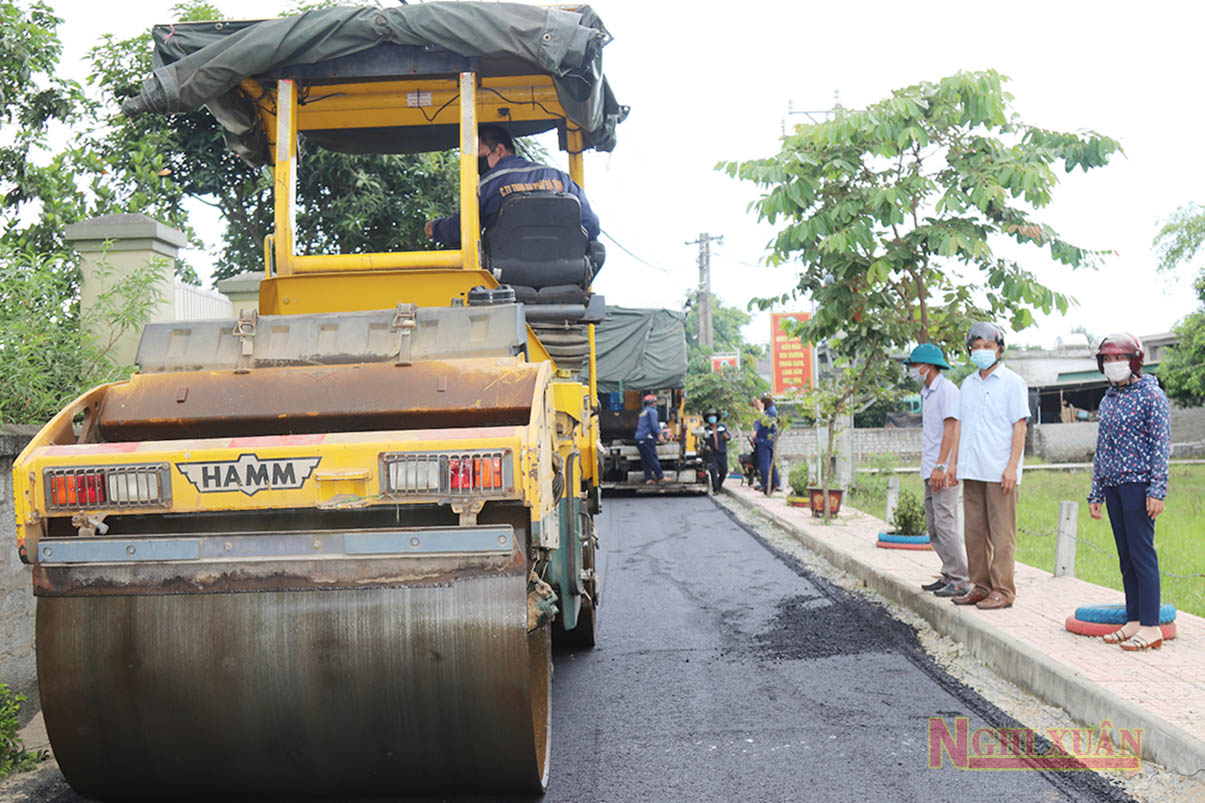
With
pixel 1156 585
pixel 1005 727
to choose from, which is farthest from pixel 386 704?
pixel 1156 585

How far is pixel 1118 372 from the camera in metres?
5.46

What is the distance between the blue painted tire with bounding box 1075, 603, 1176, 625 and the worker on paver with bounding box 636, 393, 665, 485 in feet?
42.9

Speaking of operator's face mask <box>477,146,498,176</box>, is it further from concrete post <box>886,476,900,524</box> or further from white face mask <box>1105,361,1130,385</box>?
concrete post <box>886,476,900,524</box>

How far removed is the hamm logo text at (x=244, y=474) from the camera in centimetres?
336

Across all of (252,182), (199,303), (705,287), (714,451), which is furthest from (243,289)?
(705,287)

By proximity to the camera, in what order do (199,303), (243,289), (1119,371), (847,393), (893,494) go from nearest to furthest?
1. (1119,371)
2. (243,289)
3. (199,303)
4. (893,494)
5. (847,393)

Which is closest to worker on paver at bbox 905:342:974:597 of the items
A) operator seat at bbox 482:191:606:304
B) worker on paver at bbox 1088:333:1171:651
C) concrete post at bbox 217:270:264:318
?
worker on paver at bbox 1088:333:1171:651

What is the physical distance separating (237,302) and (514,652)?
25.2 feet

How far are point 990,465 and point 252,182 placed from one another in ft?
29.0

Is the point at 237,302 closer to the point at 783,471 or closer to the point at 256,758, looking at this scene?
the point at 256,758

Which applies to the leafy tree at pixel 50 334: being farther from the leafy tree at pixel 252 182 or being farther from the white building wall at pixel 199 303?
the leafy tree at pixel 252 182

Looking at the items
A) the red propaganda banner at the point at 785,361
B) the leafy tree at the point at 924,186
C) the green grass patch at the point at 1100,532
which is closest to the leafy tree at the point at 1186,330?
the green grass patch at the point at 1100,532

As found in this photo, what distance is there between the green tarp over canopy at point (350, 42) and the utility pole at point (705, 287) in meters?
35.0

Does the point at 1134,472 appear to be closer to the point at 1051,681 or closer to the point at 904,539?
the point at 1051,681
